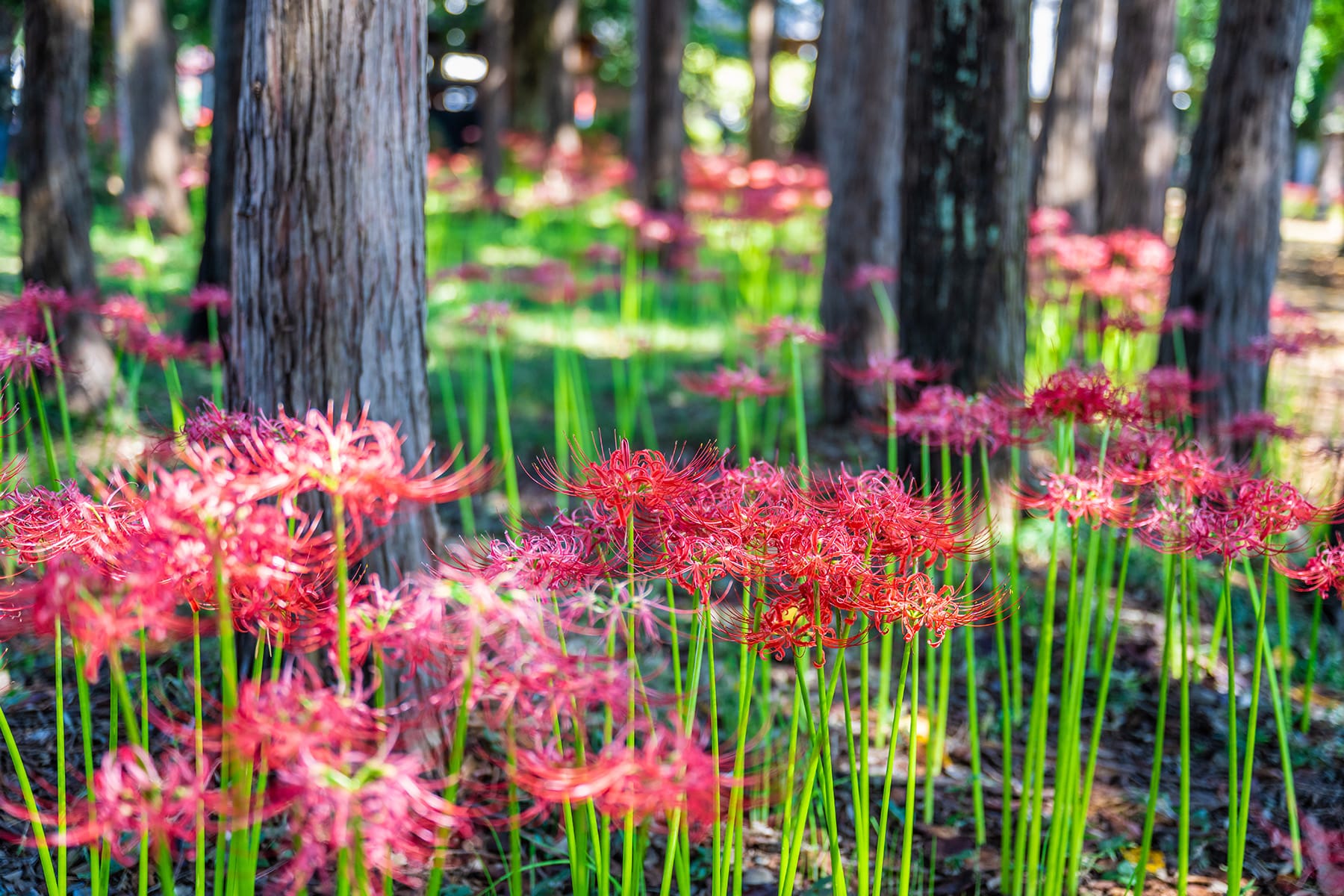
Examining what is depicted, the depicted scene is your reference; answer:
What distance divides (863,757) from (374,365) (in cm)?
155

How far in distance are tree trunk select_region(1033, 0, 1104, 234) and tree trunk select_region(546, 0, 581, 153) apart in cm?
748

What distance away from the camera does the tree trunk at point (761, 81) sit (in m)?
16.2

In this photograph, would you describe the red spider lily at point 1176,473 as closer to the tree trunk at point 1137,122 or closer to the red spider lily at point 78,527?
the red spider lily at point 78,527

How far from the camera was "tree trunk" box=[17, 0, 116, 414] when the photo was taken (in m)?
4.67

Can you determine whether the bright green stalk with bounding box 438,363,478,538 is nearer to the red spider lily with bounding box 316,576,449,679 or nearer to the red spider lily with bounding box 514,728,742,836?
the red spider lily with bounding box 316,576,449,679

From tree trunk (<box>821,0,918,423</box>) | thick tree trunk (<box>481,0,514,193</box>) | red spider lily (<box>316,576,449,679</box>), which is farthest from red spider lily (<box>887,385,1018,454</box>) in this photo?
thick tree trunk (<box>481,0,514,193</box>)

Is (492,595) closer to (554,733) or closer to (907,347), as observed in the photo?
(554,733)

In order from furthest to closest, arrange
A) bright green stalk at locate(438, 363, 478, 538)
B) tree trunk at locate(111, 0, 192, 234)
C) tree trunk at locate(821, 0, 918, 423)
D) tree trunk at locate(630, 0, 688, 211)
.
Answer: tree trunk at locate(111, 0, 192, 234) → tree trunk at locate(630, 0, 688, 211) → tree trunk at locate(821, 0, 918, 423) → bright green stalk at locate(438, 363, 478, 538)

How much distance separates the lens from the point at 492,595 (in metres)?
1.09

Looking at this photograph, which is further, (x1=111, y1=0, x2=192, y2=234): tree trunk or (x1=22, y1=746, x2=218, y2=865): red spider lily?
(x1=111, y1=0, x2=192, y2=234): tree trunk

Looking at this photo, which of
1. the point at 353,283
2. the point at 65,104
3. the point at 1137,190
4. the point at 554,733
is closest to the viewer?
the point at 554,733

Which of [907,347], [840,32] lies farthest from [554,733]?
[840,32]

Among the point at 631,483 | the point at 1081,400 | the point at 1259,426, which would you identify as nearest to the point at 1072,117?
the point at 1259,426

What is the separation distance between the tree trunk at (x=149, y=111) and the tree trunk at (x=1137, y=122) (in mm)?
9351
